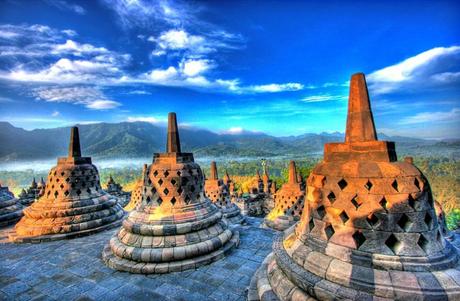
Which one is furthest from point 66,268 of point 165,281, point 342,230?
point 342,230

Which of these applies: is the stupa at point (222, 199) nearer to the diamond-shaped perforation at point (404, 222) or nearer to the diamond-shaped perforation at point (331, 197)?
the diamond-shaped perforation at point (331, 197)

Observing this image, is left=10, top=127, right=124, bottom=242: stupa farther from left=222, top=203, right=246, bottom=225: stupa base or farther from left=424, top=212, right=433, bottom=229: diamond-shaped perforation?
left=424, top=212, right=433, bottom=229: diamond-shaped perforation

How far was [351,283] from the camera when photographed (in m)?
2.91

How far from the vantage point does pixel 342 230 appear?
328 centimetres

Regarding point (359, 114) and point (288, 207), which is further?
point (288, 207)

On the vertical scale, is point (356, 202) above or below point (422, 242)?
above

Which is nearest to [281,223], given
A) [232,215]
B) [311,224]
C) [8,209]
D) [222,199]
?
[232,215]

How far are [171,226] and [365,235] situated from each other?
4.58 m

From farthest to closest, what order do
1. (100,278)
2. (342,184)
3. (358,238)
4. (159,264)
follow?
(159,264)
(100,278)
(342,184)
(358,238)

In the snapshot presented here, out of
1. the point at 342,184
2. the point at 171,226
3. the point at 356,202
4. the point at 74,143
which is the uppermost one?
the point at 74,143

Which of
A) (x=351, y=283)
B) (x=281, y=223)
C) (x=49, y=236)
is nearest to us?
(x=351, y=283)

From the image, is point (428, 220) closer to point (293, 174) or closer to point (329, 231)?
point (329, 231)

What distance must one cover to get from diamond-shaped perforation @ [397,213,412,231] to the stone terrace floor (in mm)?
3057

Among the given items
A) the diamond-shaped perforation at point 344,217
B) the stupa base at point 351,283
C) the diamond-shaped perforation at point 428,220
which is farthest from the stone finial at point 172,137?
the diamond-shaped perforation at point 428,220
